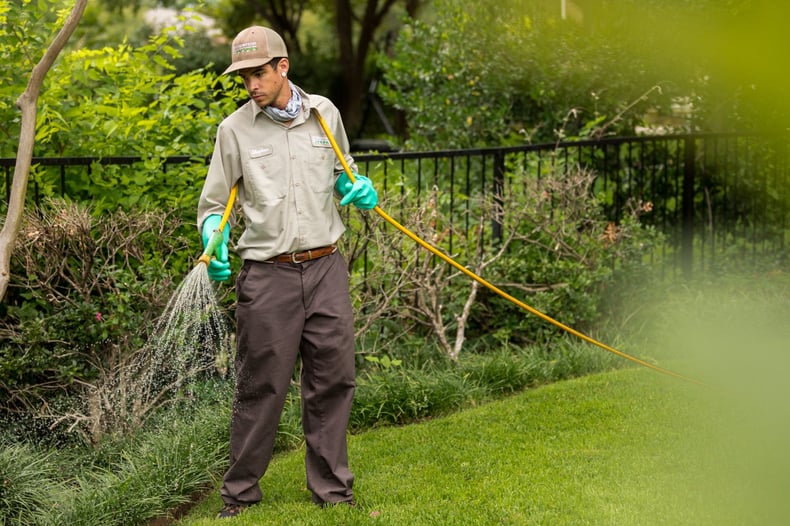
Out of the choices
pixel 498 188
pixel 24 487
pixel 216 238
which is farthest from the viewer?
pixel 498 188

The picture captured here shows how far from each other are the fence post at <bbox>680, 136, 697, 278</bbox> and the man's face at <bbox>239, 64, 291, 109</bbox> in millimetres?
4452

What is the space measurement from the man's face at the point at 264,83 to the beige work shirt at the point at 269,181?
0.27ft

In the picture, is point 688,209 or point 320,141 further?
point 688,209

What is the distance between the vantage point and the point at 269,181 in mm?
3850

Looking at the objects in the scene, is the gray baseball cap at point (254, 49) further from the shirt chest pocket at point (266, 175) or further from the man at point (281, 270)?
the shirt chest pocket at point (266, 175)

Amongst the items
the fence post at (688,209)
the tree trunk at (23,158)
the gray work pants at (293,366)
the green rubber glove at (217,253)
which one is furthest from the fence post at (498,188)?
the tree trunk at (23,158)

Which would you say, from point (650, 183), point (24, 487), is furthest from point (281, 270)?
point (650, 183)

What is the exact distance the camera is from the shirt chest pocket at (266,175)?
12.6ft

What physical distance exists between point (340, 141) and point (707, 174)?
436 cm

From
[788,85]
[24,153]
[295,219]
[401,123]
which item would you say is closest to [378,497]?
[295,219]

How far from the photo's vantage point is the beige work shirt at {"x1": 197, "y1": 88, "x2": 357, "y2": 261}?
3.84 meters

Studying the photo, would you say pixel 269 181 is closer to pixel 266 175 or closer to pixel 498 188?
pixel 266 175

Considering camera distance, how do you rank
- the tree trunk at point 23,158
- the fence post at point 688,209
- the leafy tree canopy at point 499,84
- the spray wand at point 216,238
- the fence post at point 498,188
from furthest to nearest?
the leafy tree canopy at point 499,84, the fence post at point 688,209, the fence post at point 498,188, the tree trunk at point 23,158, the spray wand at point 216,238

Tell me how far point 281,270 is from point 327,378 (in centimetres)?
46
